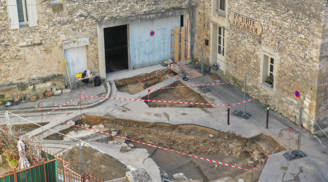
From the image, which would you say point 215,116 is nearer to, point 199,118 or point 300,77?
point 199,118

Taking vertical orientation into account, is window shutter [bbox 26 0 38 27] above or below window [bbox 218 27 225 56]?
above

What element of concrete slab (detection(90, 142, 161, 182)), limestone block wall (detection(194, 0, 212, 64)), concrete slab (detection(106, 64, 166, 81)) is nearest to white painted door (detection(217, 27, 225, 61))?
limestone block wall (detection(194, 0, 212, 64))

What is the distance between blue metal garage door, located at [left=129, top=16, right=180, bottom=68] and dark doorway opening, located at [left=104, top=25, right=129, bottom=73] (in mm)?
934

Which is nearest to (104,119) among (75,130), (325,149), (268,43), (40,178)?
(75,130)

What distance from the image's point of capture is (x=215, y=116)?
15000 mm

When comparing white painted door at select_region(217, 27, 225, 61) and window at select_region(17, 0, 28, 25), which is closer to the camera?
window at select_region(17, 0, 28, 25)

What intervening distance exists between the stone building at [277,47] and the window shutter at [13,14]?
688cm

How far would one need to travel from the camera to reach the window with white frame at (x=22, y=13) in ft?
49.1

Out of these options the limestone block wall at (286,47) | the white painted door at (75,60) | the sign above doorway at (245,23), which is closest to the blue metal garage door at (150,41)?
the white painted door at (75,60)

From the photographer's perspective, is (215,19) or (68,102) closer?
(68,102)

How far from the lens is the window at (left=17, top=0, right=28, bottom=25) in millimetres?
15226

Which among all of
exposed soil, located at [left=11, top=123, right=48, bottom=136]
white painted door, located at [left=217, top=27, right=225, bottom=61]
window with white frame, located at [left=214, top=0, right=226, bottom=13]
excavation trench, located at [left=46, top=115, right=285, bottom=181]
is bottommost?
excavation trench, located at [left=46, top=115, right=285, bottom=181]

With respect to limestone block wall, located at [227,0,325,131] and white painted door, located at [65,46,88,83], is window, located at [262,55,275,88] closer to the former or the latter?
limestone block wall, located at [227,0,325,131]

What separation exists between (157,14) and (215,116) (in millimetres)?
4948
